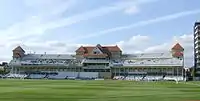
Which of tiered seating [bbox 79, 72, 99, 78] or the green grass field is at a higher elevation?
tiered seating [bbox 79, 72, 99, 78]

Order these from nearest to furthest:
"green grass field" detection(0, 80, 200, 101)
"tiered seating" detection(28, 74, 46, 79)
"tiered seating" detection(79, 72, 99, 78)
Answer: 1. "green grass field" detection(0, 80, 200, 101)
2. "tiered seating" detection(28, 74, 46, 79)
3. "tiered seating" detection(79, 72, 99, 78)

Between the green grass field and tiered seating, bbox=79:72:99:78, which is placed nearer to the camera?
the green grass field

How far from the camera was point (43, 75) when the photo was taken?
19825 centimetres

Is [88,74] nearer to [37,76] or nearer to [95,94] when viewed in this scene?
[37,76]

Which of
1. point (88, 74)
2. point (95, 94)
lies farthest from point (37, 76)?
point (95, 94)

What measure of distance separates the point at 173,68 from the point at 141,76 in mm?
15197

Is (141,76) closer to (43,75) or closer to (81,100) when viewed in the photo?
(43,75)

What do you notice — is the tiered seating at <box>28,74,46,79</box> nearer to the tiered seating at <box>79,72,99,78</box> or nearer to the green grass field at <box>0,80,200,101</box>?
the tiered seating at <box>79,72,99,78</box>

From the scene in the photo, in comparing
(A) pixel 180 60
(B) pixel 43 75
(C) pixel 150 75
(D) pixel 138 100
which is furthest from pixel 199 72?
(D) pixel 138 100

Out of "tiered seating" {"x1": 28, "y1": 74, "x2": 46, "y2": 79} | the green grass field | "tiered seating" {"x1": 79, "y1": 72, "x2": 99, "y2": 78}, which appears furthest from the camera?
"tiered seating" {"x1": 79, "y1": 72, "x2": 99, "y2": 78}

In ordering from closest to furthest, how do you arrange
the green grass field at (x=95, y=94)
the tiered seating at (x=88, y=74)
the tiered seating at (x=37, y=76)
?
the green grass field at (x=95, y=94) → the tiered seating at (x=37, y=76) → the tiered seating at (x=88, y=74)

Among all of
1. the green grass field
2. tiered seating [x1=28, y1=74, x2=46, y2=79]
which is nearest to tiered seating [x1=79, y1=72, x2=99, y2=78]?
tiered seating [x1=28, y1=74, x2=46, y2=79]

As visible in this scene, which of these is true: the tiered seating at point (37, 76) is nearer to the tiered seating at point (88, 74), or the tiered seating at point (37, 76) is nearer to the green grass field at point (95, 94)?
the tiered seating at point (88, 74)

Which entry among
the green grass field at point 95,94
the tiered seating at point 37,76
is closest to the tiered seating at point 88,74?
the tiered seating at point 37,76
